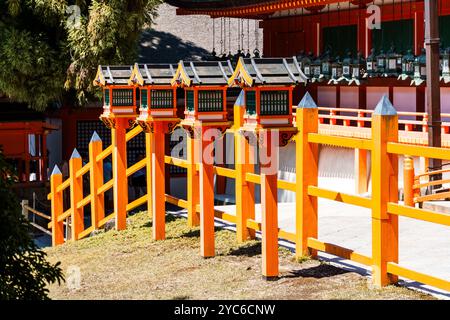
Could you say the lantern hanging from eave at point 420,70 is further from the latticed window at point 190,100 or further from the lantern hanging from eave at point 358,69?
the latticed window at point 190,100

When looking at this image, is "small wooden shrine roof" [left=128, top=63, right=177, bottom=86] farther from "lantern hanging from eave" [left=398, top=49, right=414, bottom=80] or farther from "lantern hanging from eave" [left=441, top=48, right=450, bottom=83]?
"lantern hanging from eave" [left=398, top=49, right=414, bottom=80]

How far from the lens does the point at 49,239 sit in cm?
2347

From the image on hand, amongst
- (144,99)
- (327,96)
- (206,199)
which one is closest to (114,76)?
(144,99)

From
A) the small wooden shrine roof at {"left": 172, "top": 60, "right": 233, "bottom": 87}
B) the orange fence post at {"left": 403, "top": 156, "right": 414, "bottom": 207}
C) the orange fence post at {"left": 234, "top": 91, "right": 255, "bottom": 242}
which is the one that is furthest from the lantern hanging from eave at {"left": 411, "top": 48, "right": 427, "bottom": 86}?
the small wooden shrine roof at {"left": 172, "top": 60, "right": 233, "bottom": 87}

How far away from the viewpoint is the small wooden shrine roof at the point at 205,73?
12.9m

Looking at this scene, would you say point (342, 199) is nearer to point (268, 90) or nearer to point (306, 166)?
point (306, 166)

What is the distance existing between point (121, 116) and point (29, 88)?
11.0 meters

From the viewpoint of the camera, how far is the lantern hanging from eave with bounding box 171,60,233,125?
1287 cm

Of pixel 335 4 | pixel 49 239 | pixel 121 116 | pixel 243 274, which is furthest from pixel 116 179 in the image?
pixel 335 4

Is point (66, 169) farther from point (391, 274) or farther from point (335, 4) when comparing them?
point (391, 274)

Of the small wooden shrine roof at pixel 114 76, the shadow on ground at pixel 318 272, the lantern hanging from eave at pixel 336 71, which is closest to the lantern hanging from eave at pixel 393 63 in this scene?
the lantern hanging from eave at pixel 336 71

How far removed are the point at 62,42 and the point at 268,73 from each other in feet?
52.0

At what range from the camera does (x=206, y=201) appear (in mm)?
12898
